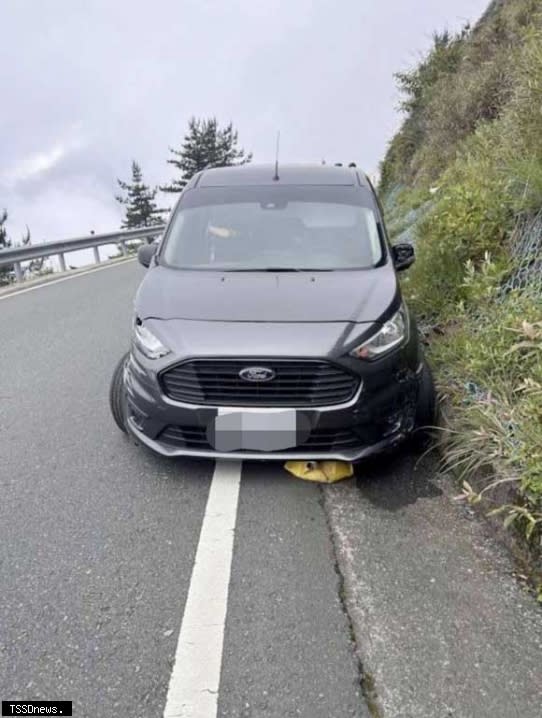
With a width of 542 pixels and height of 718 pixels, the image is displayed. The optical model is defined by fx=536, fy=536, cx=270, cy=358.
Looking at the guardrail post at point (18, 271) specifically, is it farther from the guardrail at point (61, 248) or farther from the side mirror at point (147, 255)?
the side mirror at point (147, 255)

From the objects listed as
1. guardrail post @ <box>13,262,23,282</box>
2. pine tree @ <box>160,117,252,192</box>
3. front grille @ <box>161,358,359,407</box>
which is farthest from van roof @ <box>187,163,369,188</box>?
pine tree @ <box>160,117,252,192</box>

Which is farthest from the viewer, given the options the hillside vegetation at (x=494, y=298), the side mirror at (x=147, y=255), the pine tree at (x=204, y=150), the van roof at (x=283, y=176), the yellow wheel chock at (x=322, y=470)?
the pine tree at (x=204, y=150)

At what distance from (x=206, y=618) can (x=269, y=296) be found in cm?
183

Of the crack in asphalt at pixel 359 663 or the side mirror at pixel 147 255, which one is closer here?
the crack in asphalt at pixel 359 663

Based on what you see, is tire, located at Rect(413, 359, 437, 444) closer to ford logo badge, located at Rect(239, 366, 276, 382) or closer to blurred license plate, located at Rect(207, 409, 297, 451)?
blurred license plate, located at Rect(207, 409, 297, 451)

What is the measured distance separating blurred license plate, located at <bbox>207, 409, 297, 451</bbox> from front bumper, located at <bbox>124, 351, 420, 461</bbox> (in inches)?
1.6

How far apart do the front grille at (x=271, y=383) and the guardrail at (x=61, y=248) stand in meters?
7.20

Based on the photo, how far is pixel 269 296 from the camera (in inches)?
129

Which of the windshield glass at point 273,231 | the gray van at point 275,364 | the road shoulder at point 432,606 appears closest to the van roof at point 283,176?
the windshield glass at point 273,231

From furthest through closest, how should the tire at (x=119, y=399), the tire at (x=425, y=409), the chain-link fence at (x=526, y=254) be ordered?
the chain-link fence at (x=526, y=254)
the tire at (x=119, y=399)
the tire at (x=425, y=409)

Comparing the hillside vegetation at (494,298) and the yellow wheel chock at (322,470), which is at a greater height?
the hillside vegetation at (494,298)

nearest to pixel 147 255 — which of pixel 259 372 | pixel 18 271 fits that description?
pixel 259 372

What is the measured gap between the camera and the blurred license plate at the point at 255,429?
2.89 metres

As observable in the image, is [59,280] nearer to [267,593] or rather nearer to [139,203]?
[267,593]
